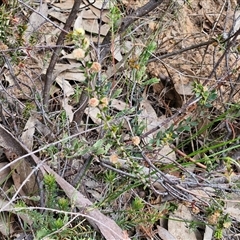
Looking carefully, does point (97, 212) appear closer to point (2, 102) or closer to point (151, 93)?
point (2, 102)

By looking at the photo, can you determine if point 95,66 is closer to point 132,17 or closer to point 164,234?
point 132,17

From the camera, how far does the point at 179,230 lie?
1713 millimetres

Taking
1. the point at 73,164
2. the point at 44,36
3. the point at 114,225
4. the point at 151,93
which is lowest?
the point at 114,225

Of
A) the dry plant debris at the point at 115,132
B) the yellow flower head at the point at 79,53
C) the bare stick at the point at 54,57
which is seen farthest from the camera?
the bare stick at the point at 54,57

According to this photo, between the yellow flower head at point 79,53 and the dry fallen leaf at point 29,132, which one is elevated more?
the yellow flower head at point 79,53

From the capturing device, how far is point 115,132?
4.03 feet

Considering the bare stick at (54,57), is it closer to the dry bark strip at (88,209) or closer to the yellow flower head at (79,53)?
the dry bark strip at (88,209)

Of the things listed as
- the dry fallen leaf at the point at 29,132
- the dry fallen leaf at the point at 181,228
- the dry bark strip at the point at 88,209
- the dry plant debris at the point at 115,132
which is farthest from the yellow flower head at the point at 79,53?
the dry fallen leaf at the point at 181,228

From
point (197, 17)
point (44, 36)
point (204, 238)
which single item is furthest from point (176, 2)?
point (204, 238)

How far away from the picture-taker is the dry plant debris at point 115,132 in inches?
52.1

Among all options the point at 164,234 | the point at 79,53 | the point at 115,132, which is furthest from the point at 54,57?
the point at 164,234

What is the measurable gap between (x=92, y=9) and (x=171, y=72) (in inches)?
18.4

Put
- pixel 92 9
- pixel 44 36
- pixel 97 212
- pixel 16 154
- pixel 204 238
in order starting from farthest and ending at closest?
pixel 92 9, pixel 44 36, pixel 204 238, pixel 16 154, pixel 97 212

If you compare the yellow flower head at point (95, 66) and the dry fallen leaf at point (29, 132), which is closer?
the yellow flower head at point (95, 66)
